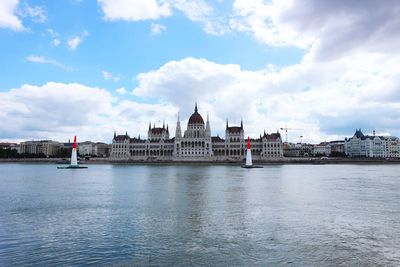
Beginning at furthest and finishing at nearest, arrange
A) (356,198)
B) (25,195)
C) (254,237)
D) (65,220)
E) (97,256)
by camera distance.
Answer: (25,195) → (356,198) → (65,220) → (254,237) → (97,256)

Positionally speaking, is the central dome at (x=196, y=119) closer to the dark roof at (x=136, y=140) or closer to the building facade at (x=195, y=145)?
the building facade at (x=195, y=145)

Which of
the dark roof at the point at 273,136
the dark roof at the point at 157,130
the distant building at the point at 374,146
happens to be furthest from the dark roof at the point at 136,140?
the distant building at the point at 374,146

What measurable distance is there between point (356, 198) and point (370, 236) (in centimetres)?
1406

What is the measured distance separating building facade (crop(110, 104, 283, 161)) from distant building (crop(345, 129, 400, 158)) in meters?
42.2

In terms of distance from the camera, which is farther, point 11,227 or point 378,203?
point 378,203

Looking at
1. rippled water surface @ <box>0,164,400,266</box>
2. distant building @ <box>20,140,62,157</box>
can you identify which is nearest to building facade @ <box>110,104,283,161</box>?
distant building @ <box>20,140,62,157</box>

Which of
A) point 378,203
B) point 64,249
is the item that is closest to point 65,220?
point 64,249

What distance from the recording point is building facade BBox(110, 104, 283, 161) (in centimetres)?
15225

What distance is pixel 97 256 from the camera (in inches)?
538

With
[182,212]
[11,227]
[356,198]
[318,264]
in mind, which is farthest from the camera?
[356,198]

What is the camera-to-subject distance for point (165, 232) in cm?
1742

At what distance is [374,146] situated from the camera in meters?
165

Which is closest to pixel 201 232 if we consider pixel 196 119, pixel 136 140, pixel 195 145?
pixel 195 145

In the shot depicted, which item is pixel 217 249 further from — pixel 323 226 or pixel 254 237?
pixel 323 226
